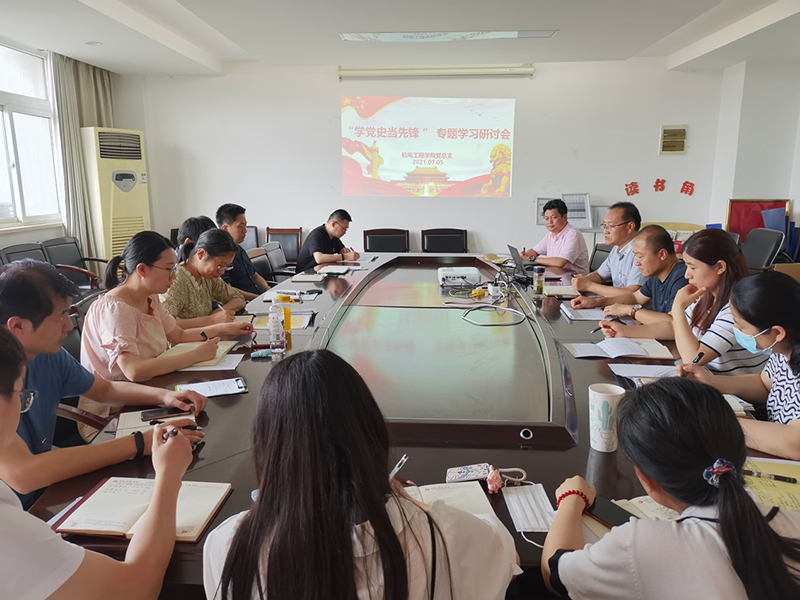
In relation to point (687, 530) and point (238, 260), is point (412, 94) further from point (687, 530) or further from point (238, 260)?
point (687, 530)

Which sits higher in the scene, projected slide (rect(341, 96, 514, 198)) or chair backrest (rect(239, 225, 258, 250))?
projected slide (rect(341, 96, 514, 198))

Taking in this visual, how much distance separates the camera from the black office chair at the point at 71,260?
4758mm

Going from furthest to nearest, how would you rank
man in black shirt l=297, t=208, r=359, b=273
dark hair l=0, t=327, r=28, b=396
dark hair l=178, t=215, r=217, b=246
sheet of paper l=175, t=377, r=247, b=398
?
1. man in black shirt l=297, t=208, r=359, b=273
2. dark hair l=178, t=215, r=217, b=246
3. sheet of paper l=175, t=377, r=247, b=398
4. dark hair l=0, t=327, r=28, b=396

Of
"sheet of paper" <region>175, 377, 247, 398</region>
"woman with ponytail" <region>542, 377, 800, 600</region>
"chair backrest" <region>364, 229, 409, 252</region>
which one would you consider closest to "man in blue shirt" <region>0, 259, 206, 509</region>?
"sheet of paper" <region>175, 377, 247, 398</region>

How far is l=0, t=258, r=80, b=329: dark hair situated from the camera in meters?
1.33

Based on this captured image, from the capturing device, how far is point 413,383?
1.98 m

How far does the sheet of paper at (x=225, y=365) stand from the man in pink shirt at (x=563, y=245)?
116 inches

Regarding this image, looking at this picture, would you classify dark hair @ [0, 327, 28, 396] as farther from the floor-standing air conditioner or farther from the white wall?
the white wall

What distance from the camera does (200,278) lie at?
2.80m

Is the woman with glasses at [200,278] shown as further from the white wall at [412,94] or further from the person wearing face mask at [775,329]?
the white wall at [412,94]

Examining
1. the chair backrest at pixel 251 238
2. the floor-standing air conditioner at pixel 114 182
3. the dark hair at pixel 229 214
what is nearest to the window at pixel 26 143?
the floor-standing air conditioner at pixel 114 182

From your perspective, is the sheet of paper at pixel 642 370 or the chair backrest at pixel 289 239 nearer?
the sheet of paper at pixel 642 370

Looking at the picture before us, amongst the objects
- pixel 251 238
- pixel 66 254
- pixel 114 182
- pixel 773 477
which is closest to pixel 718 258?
pixel 773 477

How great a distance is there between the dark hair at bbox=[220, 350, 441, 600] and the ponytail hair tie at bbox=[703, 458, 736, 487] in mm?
461
